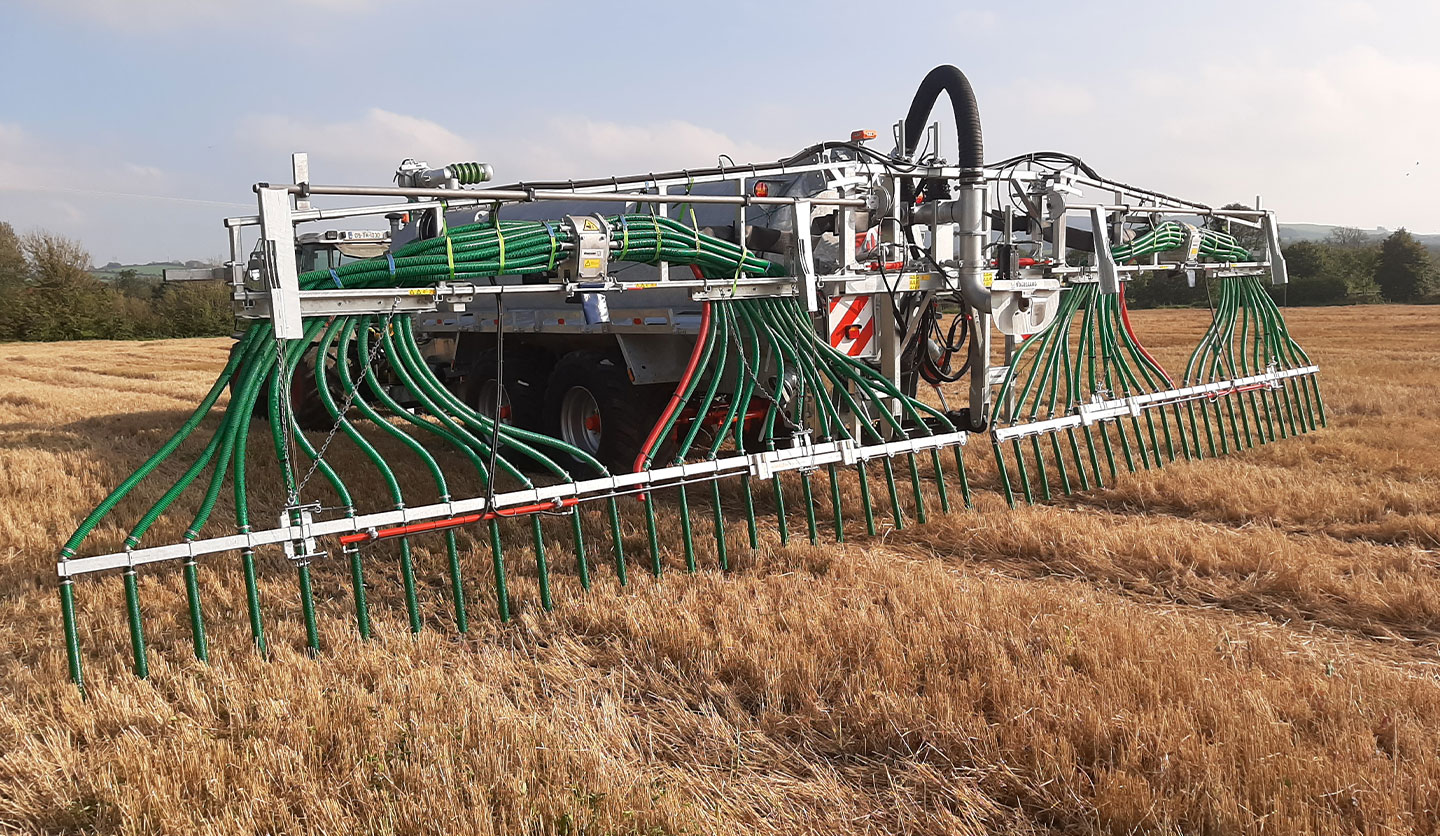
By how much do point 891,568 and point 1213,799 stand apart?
226 centimetres

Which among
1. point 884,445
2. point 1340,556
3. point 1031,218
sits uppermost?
point 1031,218

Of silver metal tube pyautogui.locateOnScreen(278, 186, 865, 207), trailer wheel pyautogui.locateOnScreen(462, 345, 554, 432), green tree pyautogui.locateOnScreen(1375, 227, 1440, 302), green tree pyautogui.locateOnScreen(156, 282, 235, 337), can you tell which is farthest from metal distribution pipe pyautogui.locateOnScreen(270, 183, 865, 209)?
green tree pyautogui.locateOnScreen(1375, 227, 1440, 302)

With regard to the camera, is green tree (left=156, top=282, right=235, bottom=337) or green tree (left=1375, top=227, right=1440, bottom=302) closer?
green tree (left=156, top=282, right=235, bottom=337)

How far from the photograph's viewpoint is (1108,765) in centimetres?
288

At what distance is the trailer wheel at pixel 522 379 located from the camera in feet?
26.2

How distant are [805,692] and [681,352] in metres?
3.39

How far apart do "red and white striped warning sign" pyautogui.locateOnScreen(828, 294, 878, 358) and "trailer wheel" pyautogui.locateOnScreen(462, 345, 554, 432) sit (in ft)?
8.34

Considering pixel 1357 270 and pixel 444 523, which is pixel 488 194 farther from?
pixel 1357 270

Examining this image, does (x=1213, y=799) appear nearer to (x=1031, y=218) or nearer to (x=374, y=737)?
(x=374, y=737)

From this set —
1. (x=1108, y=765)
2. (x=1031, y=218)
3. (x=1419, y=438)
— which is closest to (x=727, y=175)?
(x=1031, y=218)

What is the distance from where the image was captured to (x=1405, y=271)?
4322cm

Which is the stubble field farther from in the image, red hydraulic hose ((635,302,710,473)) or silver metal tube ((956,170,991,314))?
silver metal tube ((956,170,991,314))

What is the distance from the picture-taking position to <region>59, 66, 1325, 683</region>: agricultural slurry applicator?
166 inches

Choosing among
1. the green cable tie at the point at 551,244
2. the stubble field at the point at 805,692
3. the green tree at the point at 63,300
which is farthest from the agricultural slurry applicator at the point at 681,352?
the green tree at the point at 63,300
